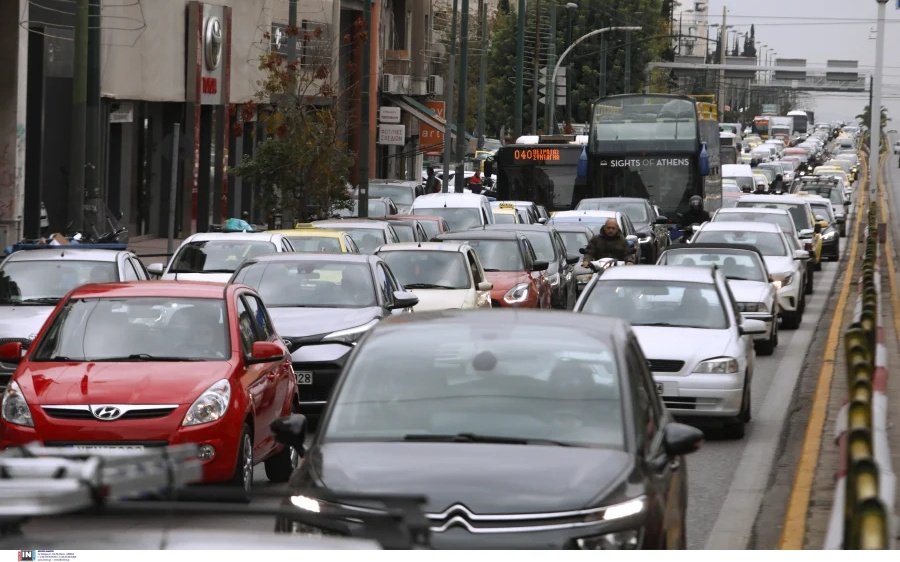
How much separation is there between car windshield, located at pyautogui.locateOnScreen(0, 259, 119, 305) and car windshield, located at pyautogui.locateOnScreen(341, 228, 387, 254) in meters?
8.53

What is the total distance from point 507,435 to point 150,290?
532 centimetres

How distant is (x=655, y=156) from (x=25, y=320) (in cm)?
2791

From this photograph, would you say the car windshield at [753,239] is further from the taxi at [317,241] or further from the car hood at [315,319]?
the car hood at [315,319]

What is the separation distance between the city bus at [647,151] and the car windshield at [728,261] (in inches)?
704

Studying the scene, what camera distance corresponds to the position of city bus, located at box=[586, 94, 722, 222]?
41.6m

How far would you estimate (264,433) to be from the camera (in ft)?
37.8

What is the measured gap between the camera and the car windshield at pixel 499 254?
23.9 meters

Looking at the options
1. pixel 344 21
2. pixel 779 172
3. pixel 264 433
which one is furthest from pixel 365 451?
pixel 779 172

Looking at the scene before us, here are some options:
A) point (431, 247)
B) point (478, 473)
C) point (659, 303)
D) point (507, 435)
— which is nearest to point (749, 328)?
point (659, 303)

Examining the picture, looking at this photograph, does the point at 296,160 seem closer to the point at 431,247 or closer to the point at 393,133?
the point at 393,133

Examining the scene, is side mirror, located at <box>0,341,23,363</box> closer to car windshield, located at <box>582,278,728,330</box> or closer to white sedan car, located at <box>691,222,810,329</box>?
car windshield, located at <box>582,278,728,330</box>

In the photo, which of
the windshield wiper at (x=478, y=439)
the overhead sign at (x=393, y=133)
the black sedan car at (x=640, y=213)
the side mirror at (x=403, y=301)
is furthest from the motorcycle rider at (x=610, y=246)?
the overhead sign at (x=393, y=133)

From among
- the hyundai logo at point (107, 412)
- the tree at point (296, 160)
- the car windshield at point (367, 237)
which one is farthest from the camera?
the tree at point (296, 160)
